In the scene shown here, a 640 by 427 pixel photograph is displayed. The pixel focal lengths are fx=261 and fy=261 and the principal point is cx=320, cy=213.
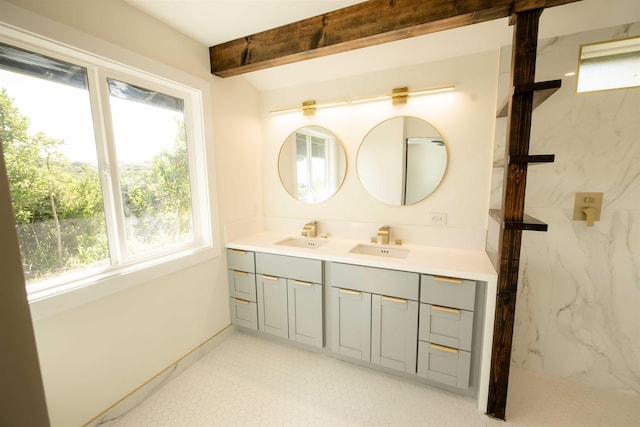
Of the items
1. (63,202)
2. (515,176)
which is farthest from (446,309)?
(63,202)

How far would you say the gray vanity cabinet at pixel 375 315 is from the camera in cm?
171

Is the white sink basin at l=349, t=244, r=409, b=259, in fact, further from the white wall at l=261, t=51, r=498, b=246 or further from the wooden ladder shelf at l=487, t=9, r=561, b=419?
the wooden ladder shelf at l=487, t=9, r=561, b=419

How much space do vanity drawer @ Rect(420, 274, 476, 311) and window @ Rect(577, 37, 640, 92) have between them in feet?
4.73

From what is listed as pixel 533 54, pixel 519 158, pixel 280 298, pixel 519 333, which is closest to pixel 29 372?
pixel 280 298

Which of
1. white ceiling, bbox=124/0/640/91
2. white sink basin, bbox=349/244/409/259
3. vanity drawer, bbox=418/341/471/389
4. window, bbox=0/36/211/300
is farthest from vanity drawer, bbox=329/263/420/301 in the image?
white ceiling, bbox=124/0/640/91

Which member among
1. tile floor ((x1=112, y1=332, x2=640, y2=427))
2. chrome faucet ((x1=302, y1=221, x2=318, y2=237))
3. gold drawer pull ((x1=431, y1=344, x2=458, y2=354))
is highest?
chrome faucet ((x1=302, y1=221, x2=318, y2=237))

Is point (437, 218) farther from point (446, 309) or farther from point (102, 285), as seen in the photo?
point (102, 285)

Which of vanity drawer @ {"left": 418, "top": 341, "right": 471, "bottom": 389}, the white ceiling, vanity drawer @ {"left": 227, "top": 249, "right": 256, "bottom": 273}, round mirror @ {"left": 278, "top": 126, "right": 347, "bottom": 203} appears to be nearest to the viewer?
the white ceiling

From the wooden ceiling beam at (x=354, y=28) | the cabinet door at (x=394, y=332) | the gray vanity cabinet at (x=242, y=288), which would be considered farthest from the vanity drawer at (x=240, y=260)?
the wooden ceiling beam at (x=354, y=28)

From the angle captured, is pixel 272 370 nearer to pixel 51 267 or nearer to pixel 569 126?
pixel 51 267

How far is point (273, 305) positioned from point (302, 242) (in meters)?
0.62

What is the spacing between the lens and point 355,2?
1557 millimetres

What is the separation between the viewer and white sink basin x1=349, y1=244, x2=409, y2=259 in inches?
82.2

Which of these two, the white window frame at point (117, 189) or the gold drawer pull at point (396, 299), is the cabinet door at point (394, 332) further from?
the white window frame at point (117, 189)
